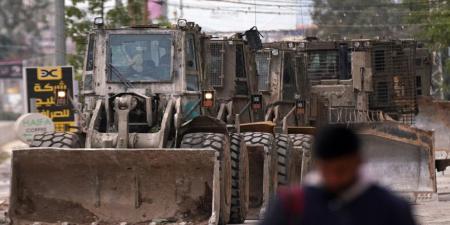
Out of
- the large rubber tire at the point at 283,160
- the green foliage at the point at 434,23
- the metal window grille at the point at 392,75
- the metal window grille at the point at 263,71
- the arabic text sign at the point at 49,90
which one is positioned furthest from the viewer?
the green foliage at the point at 434,23

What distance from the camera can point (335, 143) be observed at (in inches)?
196

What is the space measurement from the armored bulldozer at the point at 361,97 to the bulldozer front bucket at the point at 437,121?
32.7 inches

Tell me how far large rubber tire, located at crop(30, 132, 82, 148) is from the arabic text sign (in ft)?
36.8

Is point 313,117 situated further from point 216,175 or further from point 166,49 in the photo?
point 216,175

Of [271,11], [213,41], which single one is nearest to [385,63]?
[213,41]

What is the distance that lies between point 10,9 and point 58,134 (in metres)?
79.1

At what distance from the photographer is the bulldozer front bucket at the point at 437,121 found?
76.8 ft

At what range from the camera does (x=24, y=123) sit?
25.8 meters

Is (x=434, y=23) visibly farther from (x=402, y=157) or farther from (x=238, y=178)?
(x=238, y=178)

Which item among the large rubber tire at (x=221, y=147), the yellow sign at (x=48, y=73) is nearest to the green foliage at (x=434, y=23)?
the yellow sign at (x=48, y=73)

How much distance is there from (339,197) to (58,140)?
9.75 meters

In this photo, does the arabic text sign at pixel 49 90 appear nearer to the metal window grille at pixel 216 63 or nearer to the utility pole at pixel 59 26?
the utility pole at pixel 59 26

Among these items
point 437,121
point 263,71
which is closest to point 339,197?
point 263,71

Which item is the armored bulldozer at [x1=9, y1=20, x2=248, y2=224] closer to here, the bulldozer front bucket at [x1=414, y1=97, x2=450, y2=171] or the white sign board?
the bulldozer front bucket at [x1=414, y1=97, x2=450, y2=171]
